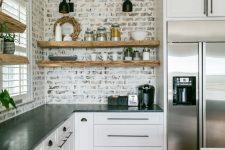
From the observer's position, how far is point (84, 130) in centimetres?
348

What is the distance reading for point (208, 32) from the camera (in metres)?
3.45

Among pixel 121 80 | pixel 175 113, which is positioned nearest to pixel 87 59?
pixel 121 80

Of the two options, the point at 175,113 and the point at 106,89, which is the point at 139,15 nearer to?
the point at 106,89

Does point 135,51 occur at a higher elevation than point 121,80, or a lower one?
higher

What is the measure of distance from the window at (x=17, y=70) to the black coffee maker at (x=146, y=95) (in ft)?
4.96

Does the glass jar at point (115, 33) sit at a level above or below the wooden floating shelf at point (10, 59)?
above

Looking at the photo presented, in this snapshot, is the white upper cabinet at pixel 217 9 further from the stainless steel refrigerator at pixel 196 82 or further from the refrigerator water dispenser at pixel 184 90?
the refrigerator water dispenser at pixel 184 90

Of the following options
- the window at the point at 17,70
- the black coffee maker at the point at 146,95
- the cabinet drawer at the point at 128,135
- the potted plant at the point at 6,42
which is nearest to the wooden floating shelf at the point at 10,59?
the potted plant at the point at 6,42

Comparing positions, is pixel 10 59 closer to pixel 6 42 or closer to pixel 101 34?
pixel 6 42

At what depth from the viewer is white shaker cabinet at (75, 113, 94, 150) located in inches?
137

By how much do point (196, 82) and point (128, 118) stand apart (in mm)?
952

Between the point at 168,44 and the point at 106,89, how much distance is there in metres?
1.20

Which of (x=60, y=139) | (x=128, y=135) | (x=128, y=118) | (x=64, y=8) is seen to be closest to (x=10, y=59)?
(x=60, y=139)

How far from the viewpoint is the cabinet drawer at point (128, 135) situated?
3471mm
